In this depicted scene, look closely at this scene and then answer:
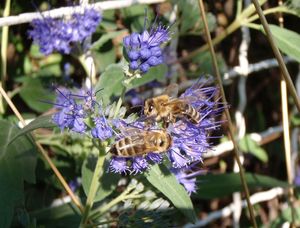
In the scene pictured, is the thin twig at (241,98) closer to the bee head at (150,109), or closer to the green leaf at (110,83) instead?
the green leaf at (110,83)

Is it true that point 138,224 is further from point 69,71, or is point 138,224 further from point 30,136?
point 69,71

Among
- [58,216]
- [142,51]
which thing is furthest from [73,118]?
[58,216]

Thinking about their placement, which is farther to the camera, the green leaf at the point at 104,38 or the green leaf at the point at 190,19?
the green leaf at the point at 190,19

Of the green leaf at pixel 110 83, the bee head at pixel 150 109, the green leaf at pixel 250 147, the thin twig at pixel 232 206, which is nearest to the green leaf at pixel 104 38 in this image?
the green leaf at pixel 110 83

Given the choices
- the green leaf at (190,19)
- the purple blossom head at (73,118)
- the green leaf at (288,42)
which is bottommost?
the green leaf at (288,42)

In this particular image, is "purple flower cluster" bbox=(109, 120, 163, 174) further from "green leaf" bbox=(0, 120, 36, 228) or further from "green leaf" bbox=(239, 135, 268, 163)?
"green leaf" bbox=(239, 135, 268, 163)

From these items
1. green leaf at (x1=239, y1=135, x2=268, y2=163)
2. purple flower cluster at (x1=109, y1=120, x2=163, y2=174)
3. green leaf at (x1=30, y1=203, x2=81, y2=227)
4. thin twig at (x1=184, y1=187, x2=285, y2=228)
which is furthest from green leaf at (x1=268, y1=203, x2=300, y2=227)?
purple flower cluster at (x1=109, y1=120, x2=163, y2=174)
